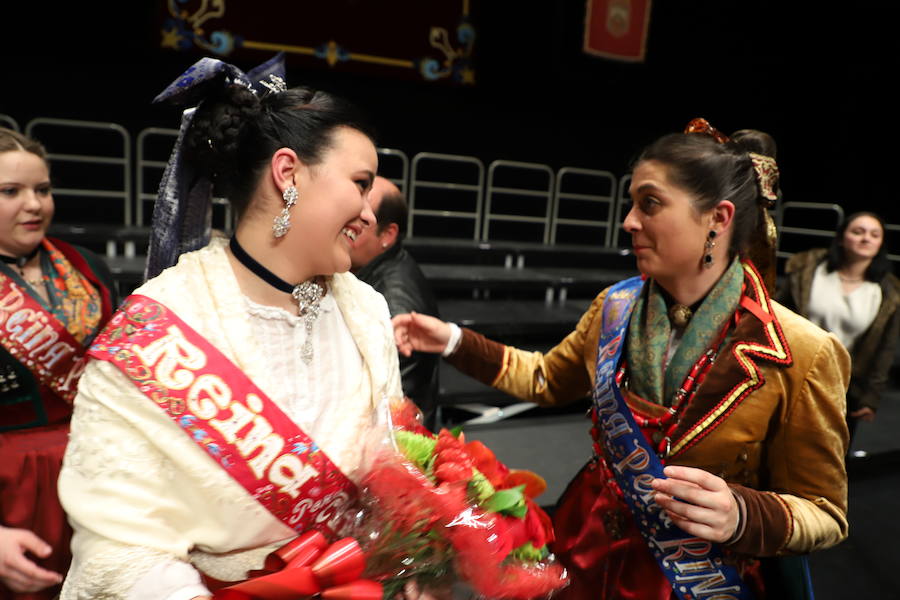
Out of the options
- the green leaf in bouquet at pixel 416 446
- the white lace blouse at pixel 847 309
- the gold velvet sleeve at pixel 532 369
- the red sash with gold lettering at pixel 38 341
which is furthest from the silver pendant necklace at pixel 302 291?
the white lace blouse at pixel 847 309

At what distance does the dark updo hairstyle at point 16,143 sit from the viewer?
5.54 ft

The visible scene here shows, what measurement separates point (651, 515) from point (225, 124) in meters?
1.08

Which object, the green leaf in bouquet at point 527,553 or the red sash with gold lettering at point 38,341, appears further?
the red sash with gold lettering at point 38,341

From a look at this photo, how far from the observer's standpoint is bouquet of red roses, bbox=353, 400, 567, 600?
0.76 m

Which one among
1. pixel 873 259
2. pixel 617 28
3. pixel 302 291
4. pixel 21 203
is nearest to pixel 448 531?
pixel 302 291

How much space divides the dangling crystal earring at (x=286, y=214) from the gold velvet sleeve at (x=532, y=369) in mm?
742

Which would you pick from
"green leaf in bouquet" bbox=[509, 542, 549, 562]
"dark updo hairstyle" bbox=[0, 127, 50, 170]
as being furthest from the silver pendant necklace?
"dark updo hairstyle" bbox=[0, 127, 50, 170]

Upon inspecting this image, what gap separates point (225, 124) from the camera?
953mm

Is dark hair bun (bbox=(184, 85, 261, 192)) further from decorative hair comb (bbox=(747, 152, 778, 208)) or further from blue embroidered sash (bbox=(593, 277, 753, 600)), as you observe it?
decorative hair comb (bbox=(747, 152, 778, 208))

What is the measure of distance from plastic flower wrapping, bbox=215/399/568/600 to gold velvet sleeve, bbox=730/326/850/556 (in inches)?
20.6

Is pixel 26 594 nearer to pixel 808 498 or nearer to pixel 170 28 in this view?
pixel 808 498

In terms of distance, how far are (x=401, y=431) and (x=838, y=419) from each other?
0.83 meters

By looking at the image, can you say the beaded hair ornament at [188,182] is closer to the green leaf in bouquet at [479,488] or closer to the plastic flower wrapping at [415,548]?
the plastic flower wrapping at [415,548]

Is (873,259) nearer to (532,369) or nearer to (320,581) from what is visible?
(532,369)
